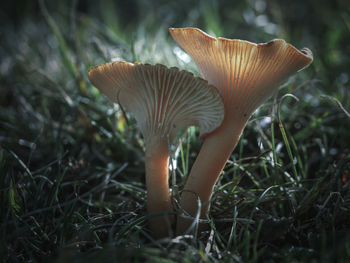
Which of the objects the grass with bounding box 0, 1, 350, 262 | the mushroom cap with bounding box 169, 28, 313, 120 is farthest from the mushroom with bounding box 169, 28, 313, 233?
the grass with bounding box 0, 1, 350, 262

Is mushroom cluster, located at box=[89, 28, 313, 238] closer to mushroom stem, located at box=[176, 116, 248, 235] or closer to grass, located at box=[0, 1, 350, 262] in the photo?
mushroom stem, located at box=[176, 116, 248, 235]

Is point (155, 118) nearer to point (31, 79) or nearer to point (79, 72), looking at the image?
point (79, 72)

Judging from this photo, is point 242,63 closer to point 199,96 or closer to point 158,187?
point 199,96

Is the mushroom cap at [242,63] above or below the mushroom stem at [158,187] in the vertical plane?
above

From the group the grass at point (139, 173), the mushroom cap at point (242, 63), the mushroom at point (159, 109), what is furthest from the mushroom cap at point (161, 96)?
the grass at point (139, 173)

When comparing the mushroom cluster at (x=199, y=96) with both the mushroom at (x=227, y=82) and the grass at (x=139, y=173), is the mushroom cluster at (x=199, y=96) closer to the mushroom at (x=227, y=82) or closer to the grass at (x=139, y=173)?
the mushroom at (x=227, y=82)

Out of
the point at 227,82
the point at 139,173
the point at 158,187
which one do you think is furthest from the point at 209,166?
the point at 139,173

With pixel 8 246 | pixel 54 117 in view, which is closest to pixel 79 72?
pixel 54 117

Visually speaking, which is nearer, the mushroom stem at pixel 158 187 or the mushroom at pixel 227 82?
the mushroom at pixel 227 82
